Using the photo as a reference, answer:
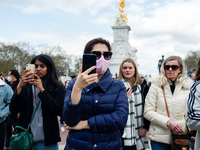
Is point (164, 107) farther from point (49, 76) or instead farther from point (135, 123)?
point (49, 76)

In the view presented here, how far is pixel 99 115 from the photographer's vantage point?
1985mm

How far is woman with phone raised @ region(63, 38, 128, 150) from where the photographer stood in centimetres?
187

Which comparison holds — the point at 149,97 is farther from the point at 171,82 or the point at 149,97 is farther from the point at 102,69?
the point at 102,69

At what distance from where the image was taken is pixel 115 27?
40375 mm

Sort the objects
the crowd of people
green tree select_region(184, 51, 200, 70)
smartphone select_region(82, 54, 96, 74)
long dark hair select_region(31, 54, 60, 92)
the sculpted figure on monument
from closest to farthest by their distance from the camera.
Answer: smartphone select_region(82, 54, 96, 74), the crowd of people, long dark hair select_region(31, 54, 60, 92), the sculpted figure on monument, green tree select_region(184, 51, 200, 70)

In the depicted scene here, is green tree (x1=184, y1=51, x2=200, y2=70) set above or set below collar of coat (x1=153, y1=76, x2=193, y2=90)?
above

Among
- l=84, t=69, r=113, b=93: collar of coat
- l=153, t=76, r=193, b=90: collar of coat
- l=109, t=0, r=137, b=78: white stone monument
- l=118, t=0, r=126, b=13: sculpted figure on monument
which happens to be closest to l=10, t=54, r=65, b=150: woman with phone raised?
l=84, t=69, r=113, b=93: collar of coat

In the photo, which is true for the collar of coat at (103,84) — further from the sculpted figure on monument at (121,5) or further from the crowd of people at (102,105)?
the sculpted figure on monument at (121,5)

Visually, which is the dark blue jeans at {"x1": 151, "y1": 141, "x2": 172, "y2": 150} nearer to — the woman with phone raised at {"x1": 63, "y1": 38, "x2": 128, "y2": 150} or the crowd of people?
the crowd of people

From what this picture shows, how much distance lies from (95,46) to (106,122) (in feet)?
2.70

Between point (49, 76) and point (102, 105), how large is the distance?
1.37 meters

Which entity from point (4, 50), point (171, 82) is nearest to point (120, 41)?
point (4, 50)

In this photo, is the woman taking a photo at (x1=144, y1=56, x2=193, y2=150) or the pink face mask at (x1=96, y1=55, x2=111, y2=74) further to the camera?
the woman taking a photo at (x1=144, y1=56, x2=193, y2=150)

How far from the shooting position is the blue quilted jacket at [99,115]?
6.30ft
